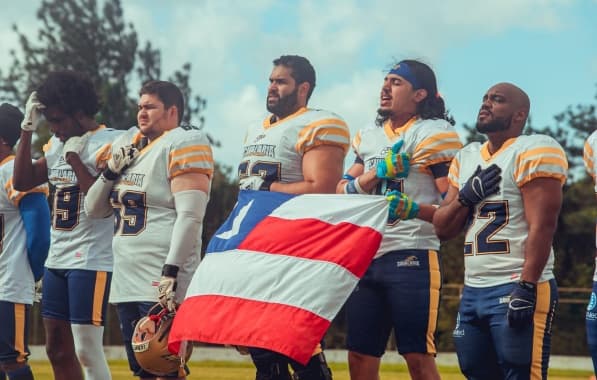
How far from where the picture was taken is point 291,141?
722 centimetres

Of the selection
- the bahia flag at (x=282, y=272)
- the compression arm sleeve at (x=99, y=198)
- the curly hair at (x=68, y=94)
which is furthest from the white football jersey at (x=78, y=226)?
the bahia flag at (x=282, y=272)

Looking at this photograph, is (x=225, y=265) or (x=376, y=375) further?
(x=376, y=375)

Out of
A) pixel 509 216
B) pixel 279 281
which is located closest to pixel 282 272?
pixel 279 281

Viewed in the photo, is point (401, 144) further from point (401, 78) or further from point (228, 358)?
point (228, 358)

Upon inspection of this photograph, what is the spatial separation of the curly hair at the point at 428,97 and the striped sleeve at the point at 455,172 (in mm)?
569

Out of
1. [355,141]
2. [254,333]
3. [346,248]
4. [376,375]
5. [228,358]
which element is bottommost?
[228,358]

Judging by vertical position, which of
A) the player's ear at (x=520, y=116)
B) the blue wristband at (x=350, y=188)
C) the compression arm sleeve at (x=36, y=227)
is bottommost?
the compression arm sleeve at (x=36, y=227)

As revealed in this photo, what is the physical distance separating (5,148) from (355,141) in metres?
3.18

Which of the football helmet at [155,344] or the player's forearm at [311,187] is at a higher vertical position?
the player's forearm at [311,187]

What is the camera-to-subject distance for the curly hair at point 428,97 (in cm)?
750

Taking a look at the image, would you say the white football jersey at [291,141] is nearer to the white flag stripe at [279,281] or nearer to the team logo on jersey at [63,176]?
the white flag stripe at [279,281]

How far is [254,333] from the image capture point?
628cm

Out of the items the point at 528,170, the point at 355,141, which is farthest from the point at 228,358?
the point at 528,170

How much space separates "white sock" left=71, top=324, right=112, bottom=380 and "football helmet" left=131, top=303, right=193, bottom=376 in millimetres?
930
